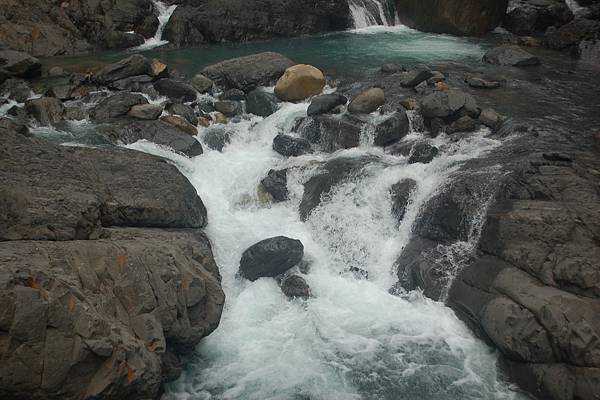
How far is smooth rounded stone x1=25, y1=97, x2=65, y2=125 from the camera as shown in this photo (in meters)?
14.5

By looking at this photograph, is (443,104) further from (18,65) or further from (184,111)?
(18,65)

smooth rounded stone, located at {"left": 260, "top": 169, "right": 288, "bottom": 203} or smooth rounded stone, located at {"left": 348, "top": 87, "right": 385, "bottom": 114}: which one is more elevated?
smooth rounded stone, located at {"left": 348, "top": 87, "right": 385, "bottom": 114}

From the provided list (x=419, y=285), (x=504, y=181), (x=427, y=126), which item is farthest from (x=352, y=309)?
(x=427, y=126)

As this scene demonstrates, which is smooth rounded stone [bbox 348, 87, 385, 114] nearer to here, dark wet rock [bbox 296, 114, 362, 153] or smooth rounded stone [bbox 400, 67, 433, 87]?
dark wet rock [bbox 296, 114, 362, 153]

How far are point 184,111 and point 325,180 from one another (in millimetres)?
5410

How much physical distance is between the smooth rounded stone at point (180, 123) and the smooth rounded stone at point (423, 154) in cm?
626

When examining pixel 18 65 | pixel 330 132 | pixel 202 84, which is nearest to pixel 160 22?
pixel 18 65

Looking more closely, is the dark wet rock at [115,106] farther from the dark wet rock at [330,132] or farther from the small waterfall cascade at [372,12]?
the small waterfall cascade at [372,12]

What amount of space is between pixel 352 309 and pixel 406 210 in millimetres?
2819

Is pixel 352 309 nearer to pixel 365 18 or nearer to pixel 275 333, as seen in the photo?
pixel 275 333

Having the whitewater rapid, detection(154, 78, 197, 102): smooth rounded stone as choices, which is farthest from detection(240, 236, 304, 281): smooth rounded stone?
detection(154, 78, 197, 102): smooth rounded stone

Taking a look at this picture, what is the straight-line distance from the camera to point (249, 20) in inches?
1017

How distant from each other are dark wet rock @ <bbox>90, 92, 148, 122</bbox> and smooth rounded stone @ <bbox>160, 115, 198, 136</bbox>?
120cm

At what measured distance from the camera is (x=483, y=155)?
39.7ft
